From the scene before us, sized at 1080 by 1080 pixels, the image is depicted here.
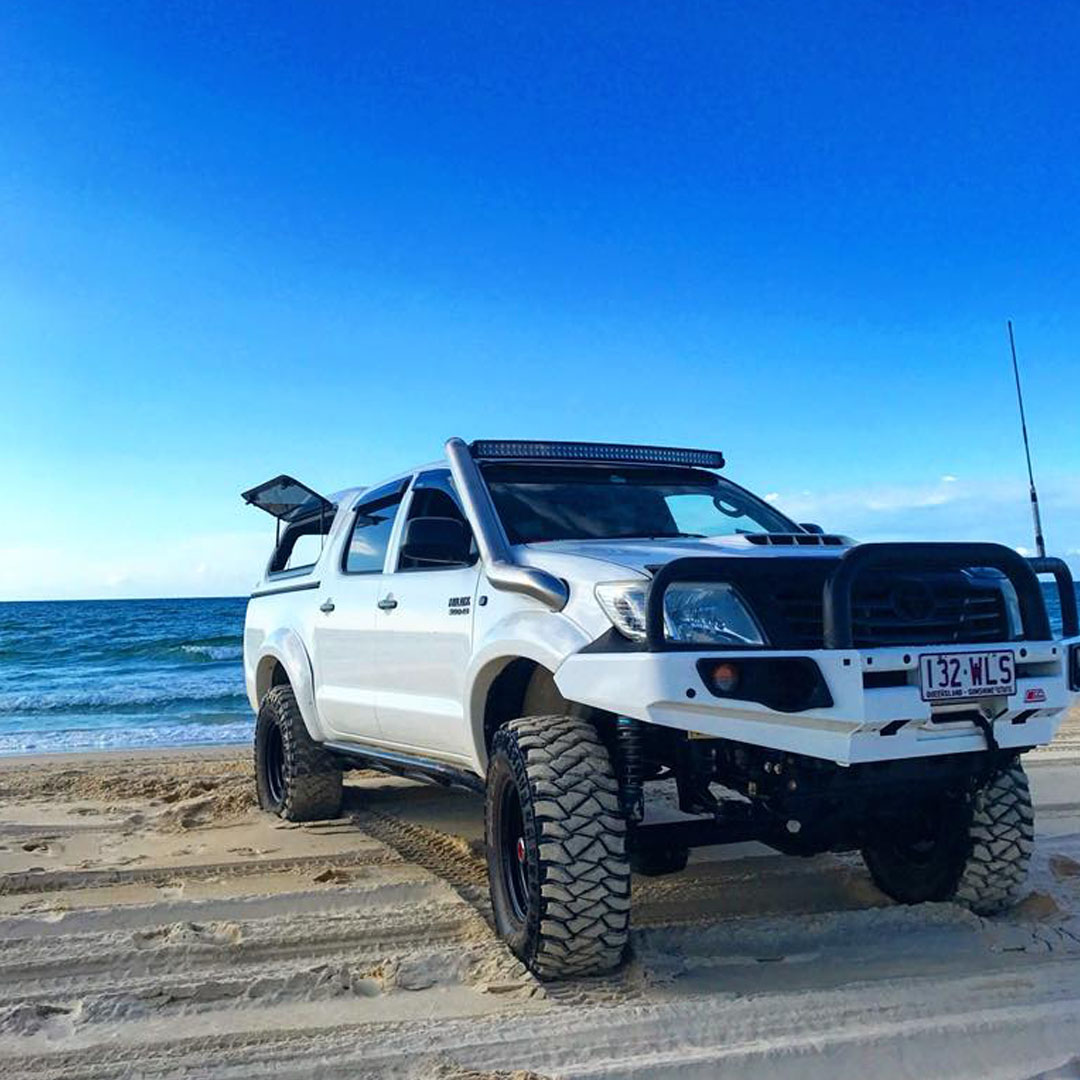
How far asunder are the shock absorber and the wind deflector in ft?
11.8

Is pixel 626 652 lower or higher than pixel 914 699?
higher

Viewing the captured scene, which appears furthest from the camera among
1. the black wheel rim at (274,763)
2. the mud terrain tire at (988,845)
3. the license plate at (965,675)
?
the black wheel rim at (274,763)

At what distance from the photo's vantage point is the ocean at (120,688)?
14023 mm

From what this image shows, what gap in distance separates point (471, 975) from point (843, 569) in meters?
1.87

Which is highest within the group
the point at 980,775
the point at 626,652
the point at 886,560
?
the point at 886,560

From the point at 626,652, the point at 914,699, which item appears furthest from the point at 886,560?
the point at 626,652

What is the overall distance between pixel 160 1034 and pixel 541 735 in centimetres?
148

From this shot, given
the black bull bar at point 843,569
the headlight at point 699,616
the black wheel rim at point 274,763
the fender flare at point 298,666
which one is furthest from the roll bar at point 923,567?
the black wheel rim at point 274,763

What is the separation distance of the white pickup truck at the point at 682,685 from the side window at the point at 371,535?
1.47ft

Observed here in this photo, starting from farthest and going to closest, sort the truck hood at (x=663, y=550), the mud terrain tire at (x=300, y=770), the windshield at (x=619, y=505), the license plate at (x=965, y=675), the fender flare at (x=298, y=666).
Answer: the mud terrain tire at (x=300, y=770) < the fender flare at (x=298, y=666) < the windshield at (x=619, y=505) < the truck hood at (x=663, y=550) < the license plate at (x=965, y=675)

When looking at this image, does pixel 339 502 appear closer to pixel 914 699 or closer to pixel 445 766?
pixel 445 766

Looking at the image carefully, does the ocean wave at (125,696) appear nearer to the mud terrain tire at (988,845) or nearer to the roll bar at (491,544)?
the roll bar at (491,544)

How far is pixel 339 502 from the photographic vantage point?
21.1ft

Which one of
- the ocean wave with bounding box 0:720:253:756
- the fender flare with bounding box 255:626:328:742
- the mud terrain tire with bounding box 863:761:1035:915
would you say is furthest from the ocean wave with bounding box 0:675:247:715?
the mud terrain tire with bounding box 863:761:1035:915
